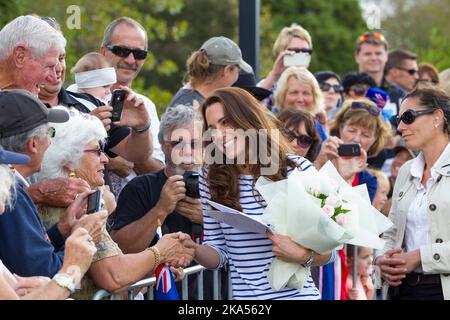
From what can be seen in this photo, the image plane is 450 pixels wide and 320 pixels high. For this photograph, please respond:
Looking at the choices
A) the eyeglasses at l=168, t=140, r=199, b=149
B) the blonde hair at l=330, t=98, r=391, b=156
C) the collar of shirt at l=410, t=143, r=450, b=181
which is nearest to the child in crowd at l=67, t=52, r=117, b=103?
the eyeglasses at l=168, t=140, r=199, b=149

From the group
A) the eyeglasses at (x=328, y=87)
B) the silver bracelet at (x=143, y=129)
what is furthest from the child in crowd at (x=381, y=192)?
the silver bracelet at (x=143, y=129)

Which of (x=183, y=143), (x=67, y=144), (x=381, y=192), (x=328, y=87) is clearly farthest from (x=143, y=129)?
(x=328, y=87)

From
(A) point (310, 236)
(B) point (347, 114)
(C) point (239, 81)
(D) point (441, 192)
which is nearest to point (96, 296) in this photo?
(A) point (310, 236)

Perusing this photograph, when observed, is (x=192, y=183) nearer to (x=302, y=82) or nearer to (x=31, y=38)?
(x=31, y=38)

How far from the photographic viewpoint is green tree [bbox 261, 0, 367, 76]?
37.3 m

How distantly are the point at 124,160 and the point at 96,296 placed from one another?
1.98 metres

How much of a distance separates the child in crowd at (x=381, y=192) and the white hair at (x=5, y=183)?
4.55 m

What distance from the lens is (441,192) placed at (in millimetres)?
6613

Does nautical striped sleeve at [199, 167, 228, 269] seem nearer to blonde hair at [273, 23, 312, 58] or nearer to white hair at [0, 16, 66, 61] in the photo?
white hair at [0, 16, 66, 61]

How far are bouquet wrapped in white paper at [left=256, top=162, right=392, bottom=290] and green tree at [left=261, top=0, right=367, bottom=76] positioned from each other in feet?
100

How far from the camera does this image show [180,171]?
22.6ft

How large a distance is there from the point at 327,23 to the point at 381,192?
29.9m

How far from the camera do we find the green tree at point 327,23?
37344 mm
